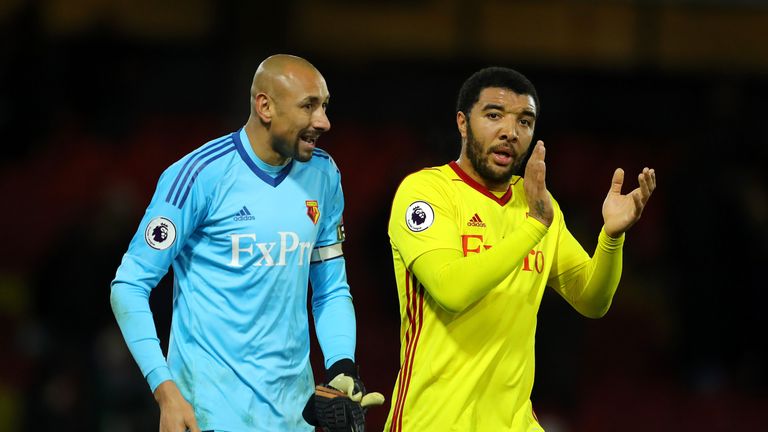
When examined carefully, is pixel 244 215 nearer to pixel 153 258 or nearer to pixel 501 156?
pixel 153 258

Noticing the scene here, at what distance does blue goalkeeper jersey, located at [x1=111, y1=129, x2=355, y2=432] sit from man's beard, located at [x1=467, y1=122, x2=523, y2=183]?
660mm

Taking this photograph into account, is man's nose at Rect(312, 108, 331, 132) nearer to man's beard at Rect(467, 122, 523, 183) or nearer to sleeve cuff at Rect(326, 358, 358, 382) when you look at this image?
man's beard at Rect(467, 122, 523, 183)

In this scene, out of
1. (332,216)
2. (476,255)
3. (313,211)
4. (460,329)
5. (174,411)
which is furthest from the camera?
(332,216)

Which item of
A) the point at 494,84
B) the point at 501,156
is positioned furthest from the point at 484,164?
the point at 494,84

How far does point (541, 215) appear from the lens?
4.43 metres

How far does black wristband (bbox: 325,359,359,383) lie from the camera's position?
15.2 ft

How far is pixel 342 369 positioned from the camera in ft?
15.3

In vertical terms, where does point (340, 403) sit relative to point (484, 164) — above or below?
below

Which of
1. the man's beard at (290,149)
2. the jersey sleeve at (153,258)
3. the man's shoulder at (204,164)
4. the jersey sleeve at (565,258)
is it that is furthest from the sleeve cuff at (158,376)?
the jersey sleeve at (565,258)

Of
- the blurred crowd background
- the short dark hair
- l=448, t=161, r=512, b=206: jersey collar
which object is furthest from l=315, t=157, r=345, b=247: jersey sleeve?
the blurred crowd background

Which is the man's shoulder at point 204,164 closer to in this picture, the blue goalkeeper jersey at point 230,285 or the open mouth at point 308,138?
the blue goalkeeper jersey at point 230,285

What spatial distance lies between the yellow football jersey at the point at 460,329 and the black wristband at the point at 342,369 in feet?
0.62

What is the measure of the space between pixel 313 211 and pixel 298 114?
39cm
